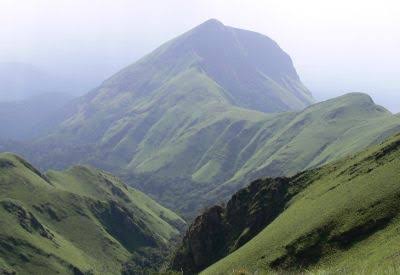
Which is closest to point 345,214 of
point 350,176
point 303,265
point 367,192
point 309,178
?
point 367,192

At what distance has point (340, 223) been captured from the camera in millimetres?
139375

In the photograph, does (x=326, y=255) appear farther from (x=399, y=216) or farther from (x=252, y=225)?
(x=252, y=225)

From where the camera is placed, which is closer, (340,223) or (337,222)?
(340,223)

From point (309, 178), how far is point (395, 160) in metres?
47.6

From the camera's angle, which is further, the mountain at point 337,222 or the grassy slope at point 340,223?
the mountain at point 337,222

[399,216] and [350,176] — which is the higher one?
[399,216]

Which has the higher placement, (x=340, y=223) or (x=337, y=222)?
(x=340, y=223)

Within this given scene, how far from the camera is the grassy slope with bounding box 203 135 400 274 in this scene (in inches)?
4941

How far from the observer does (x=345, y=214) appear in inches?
5581

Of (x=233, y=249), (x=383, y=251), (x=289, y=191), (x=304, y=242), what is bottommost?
(x=233, y=249)

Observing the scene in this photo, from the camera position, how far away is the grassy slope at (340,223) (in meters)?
126

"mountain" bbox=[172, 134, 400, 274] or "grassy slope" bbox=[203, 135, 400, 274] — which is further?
"mountain" bbox=[172, 134, 400, 274]

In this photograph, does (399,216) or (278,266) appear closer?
(399,216)

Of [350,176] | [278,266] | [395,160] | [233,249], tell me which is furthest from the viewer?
[233,249]
